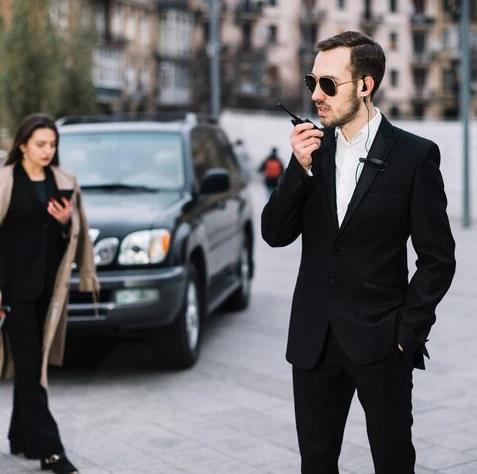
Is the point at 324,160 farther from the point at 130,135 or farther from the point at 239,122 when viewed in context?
the point at 239,122

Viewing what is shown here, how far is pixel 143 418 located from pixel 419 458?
5.97 ft

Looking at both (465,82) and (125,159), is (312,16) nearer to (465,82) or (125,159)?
(465,82)

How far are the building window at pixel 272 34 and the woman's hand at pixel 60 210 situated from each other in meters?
90.8

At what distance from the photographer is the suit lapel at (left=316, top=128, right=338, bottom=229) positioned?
12.9ft

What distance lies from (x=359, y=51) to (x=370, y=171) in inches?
15.2

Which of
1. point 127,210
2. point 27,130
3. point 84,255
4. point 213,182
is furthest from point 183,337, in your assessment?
point 27,130

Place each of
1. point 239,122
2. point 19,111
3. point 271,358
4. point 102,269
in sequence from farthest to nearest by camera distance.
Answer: point 239,122, point 19,111, point 271,358, point 102,269

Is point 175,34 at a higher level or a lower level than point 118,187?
higher

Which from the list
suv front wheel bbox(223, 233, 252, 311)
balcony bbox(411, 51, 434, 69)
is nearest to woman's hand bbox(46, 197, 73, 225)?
suv front wheel bbox(223, 233, 252, 311)

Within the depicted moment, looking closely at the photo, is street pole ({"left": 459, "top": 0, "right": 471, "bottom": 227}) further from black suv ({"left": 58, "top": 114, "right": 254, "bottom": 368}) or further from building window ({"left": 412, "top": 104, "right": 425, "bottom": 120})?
building window ({"left": 412, "top": 104, "right": 425, "bottom": 120})

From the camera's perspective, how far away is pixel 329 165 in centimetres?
398

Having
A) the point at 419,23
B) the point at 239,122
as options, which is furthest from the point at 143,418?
the point at 419,23

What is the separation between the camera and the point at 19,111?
3534 centimetres

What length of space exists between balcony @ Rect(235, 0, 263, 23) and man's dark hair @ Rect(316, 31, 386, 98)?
9232 centimetres
